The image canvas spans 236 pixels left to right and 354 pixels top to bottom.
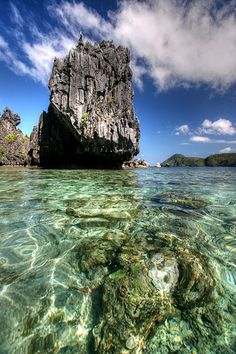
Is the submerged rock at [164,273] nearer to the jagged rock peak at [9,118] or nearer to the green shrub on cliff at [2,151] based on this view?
the green shrub on cliff at [2,151]

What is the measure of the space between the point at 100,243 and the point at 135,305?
1.57 meters

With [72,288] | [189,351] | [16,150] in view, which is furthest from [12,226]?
[16,150]

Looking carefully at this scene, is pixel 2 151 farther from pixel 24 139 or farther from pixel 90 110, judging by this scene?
pixel 90 110

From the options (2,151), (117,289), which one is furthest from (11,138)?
(117,289)

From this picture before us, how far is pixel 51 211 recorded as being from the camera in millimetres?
6078

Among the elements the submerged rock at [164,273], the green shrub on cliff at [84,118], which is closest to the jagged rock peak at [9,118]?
the green shrub on cliff at [84,118]

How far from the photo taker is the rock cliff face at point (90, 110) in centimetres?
3172

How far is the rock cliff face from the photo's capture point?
104 ft

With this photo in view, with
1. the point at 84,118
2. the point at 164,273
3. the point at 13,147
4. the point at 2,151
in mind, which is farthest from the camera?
the point at 13,147

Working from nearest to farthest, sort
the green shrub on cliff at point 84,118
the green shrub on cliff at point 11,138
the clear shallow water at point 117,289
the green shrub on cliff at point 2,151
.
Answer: the clear shallow water at point 117,289 < the green shrub on cliff at point 84,118 < the green shrub on cliff at point 2,151 < the green shrub on cliff at point 11,138

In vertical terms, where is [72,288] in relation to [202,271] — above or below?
below

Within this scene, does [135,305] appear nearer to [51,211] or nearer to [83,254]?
[83,254]

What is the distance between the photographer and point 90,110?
107 ft

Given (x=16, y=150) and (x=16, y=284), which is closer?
(x=16, y=284)
